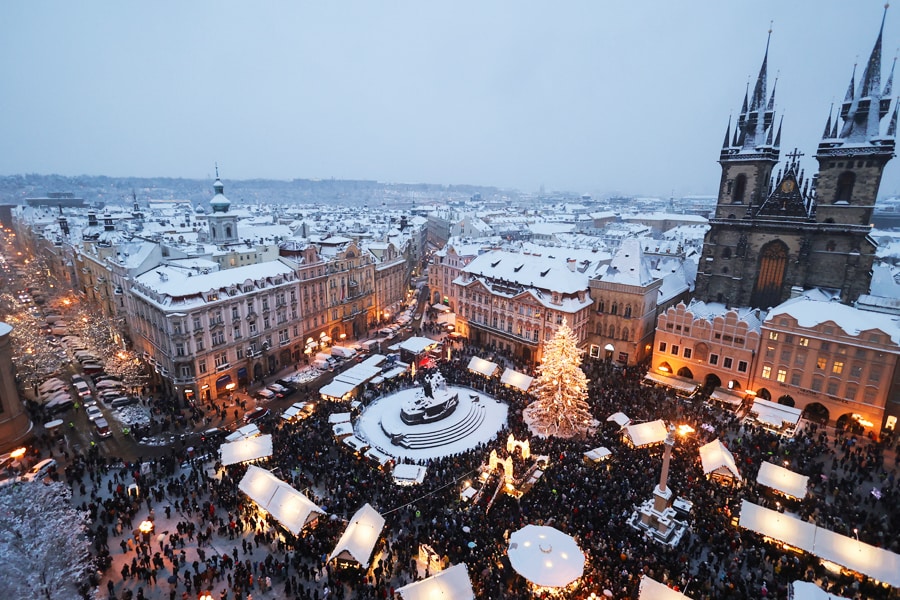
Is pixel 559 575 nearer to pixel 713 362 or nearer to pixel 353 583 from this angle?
pixel 353 583

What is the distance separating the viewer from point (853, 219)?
153 feet

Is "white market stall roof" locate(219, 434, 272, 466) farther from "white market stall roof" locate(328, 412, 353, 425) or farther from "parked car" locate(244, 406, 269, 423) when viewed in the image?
"parked car" locate(244, 406, 269, 423)

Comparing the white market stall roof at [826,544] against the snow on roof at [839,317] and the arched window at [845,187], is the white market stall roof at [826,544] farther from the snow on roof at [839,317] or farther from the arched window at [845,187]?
the arched window at [845,187]

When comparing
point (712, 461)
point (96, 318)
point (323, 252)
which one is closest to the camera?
point (712, 461)

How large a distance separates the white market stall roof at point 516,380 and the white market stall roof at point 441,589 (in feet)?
84.1

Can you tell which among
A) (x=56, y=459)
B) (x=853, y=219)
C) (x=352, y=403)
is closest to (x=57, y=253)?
(x=56, y=459)

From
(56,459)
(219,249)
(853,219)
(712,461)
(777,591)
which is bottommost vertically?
(56,459)

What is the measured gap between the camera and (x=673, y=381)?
4862 cm

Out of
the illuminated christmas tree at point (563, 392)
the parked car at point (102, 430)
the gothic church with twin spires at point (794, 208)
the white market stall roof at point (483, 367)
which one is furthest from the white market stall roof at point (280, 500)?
the gothic church with twin spires at point (794, 208)

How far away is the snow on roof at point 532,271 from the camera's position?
185ft

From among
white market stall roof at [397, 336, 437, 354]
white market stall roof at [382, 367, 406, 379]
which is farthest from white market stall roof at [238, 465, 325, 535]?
white market stall roof at [397, 336, 437, 354]

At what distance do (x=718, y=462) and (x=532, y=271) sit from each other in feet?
110

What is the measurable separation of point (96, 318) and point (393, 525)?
46.2 m

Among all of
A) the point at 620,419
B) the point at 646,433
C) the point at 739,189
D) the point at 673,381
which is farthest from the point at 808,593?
the point at 739,189
